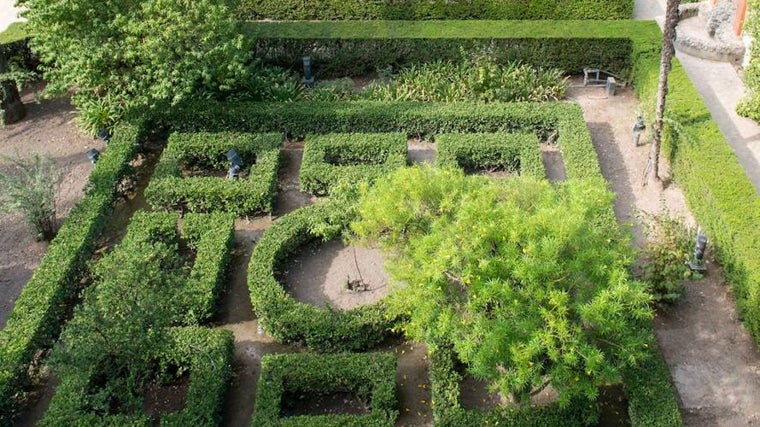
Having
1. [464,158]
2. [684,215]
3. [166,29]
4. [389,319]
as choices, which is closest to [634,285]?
[389,319]

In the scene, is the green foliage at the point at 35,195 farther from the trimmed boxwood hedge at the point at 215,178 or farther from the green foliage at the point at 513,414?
the green foliage at the point at 513,414

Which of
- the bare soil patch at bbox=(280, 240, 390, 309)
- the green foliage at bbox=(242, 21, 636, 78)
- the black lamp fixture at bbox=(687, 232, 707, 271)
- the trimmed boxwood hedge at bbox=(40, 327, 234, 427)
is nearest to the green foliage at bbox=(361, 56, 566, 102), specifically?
the green foliage at bbox=(242, 21, 636, 78)

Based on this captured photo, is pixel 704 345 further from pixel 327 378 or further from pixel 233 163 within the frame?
pixel 233 163

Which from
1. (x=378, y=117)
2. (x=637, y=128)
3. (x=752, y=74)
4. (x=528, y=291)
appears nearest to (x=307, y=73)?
(x=378, y=117)

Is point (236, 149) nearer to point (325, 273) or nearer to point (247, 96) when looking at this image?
point (247, 96)

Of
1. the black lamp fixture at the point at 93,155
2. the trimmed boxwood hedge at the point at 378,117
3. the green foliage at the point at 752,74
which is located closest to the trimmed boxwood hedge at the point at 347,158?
the trimmed boxwood hedge at the point at 378,117

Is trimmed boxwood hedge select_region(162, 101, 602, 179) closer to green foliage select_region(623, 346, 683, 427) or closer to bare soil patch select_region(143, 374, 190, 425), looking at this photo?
green foliage select_region(623, 346, 683, 427)
